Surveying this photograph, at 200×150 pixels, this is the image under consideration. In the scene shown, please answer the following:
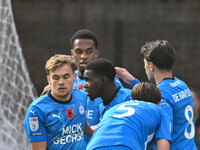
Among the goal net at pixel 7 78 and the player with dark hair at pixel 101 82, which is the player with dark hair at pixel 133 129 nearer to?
the player with dark hair at pixel 101 82

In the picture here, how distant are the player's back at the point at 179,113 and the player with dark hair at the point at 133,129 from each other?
0.44 meters

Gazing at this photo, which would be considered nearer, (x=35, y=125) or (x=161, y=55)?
(x=35, y=125)

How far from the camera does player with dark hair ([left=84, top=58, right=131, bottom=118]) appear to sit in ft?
9.20

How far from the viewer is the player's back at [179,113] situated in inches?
109

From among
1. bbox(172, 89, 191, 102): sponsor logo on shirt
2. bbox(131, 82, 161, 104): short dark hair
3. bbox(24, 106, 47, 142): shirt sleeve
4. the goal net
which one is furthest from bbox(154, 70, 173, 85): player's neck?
the goal net

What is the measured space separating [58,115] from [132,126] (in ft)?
2.30

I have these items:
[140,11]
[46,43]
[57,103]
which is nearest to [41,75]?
[46,43]

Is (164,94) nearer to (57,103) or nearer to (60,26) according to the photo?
(57,103)

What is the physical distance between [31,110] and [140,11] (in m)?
6.50

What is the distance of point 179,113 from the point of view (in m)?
2.81

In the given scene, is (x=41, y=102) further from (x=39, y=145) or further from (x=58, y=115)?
(x=39, y=145)

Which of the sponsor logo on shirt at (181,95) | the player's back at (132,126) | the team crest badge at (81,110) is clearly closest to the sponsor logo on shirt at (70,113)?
the team crest badge at (81,110)

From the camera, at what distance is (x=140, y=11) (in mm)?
8609

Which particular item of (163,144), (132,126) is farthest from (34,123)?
(163,144)
